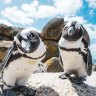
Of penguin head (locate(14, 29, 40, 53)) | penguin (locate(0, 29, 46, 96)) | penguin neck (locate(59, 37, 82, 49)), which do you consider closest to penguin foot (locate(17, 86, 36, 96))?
Result: penguin (locate(0, 29, 46, 96))

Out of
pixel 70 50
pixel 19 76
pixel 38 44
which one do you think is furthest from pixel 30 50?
pixel 70 50

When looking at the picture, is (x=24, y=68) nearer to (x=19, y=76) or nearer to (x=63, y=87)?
(x=19, y=76)

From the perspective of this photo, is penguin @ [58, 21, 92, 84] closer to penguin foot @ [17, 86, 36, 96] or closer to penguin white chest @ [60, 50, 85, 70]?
penguin white chest @ [60, 50, 85, 70]

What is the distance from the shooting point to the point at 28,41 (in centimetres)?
374

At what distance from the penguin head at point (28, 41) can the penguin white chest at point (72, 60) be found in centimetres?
68

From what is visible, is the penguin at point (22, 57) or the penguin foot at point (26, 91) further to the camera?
the penguin foot at point (26, 91)

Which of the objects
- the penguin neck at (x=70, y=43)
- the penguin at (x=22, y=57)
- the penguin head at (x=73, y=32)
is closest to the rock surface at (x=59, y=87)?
the penguin at (x=22, y=57)

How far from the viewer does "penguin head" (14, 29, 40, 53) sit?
369 centimetres

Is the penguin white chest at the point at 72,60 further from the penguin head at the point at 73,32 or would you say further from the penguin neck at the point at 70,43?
the penguin head at the point at 73,32

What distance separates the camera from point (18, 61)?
3869 mm

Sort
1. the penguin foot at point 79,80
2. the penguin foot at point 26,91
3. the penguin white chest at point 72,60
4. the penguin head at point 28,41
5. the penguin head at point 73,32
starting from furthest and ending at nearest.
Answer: the penguin foot at point 79,80 < the penguin white chest at point 72,60 < the penguin head at point 73,32 < the penguin foot at point 26,91 < the penguin head at point 28,41

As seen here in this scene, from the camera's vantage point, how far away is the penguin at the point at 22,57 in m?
3.73

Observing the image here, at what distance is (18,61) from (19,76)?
265 mm

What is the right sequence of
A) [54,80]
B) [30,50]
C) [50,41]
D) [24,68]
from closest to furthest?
1. [30,50]
2. [24,68]
3. [54,80]
4. [50,41]
